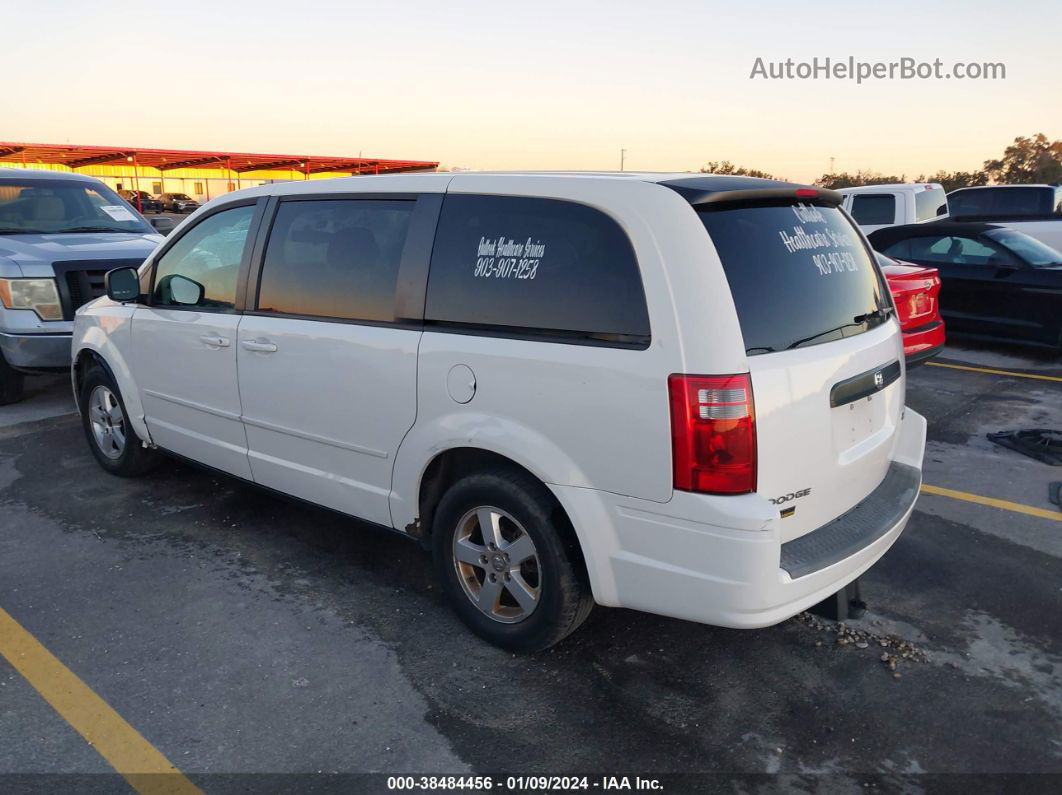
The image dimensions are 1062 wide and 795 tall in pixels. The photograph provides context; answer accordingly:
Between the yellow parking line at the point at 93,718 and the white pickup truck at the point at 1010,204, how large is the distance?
1457 cm

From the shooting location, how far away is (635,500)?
2766 mm

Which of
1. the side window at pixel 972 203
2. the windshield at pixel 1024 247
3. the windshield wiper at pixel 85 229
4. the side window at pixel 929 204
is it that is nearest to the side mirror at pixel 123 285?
the windshield wiper at pixel 85 229

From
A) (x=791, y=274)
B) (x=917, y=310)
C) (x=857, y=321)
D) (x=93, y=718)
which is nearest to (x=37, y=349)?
(x=93, y=718)

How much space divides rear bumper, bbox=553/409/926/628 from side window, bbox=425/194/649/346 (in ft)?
1.90

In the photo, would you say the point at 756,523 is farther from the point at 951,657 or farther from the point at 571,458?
the point at 951,657

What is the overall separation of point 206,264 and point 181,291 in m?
0.20

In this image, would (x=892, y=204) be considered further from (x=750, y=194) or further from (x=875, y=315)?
(x=750, y=194)

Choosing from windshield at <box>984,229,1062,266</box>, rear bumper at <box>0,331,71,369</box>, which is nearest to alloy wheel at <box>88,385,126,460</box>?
rear bumper at <box>0,331,71,369</box>

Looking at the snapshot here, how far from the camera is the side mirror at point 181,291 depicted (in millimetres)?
4371

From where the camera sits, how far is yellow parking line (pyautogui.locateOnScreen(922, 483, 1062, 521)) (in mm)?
4781

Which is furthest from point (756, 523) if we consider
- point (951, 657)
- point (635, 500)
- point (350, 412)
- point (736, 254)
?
point (350, 412)

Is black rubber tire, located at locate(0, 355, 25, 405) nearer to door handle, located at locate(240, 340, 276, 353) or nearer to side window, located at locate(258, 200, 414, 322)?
door handle, located at locate(240, 340, 276, 353)

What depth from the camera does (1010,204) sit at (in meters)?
15.2

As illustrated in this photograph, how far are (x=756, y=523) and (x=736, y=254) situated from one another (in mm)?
898
